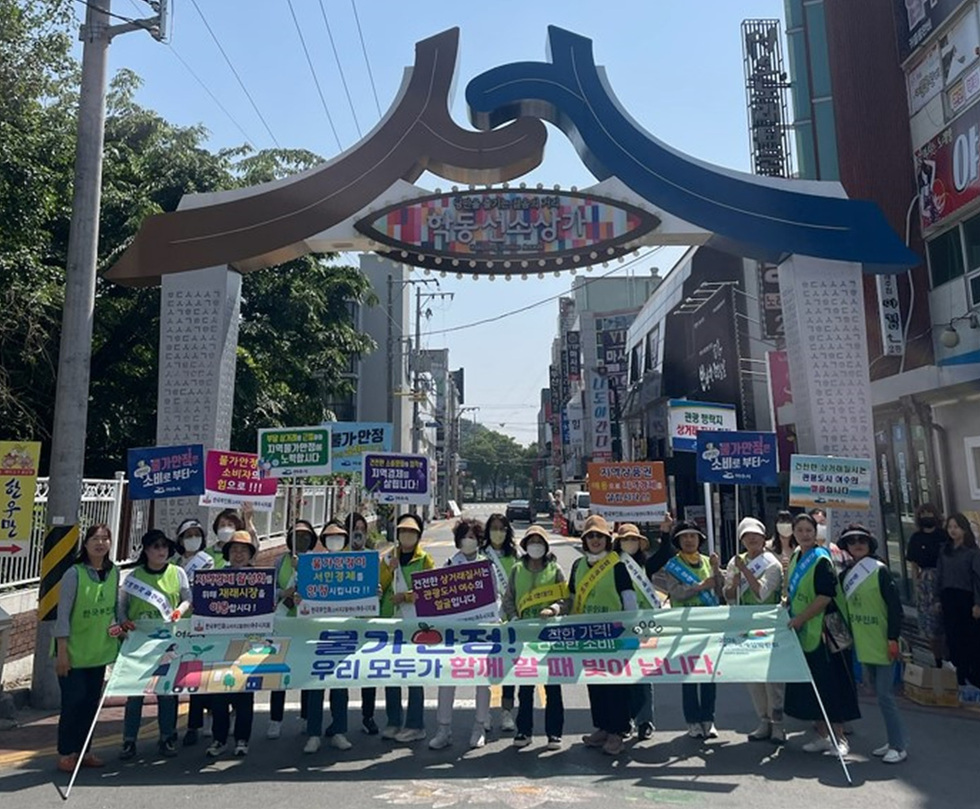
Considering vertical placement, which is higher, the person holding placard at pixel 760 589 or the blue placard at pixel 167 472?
the blue placard at pixel 167 472

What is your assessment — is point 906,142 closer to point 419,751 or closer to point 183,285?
point 183,285

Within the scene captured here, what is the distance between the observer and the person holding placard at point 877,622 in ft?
18.0

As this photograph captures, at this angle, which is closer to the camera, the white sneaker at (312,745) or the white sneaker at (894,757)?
the white sneaker at (894,757)

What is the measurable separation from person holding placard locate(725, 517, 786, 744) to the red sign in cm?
801

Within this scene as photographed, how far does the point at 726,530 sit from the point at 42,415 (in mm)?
15200

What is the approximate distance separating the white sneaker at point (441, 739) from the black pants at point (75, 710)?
2.41 metres

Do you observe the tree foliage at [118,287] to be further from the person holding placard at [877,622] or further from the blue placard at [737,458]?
the person holding placard at [877,622]

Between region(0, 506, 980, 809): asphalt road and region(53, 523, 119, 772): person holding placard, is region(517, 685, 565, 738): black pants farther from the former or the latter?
region(53, 523, 119, 772): person holding placard

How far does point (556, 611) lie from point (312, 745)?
2073 mm

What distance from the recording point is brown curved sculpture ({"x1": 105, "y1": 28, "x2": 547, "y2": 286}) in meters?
8.89

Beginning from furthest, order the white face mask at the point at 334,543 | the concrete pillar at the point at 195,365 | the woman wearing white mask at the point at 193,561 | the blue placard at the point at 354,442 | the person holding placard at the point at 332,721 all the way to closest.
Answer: the concrete pillar at the point at 195,365, the blue placard at the point at 354,442, the white face mask at the point at 334,543, the woman wearing white mask at the point at 193,561, the person holding placard at the point at 332,721

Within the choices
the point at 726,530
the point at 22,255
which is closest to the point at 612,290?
the point at 726,530

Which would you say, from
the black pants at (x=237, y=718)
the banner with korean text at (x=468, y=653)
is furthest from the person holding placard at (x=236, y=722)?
the banner with korean text at (x=468, y=653)

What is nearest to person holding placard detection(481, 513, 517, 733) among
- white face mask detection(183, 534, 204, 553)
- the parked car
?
white face mask detection(183, 534, 204, 553)
